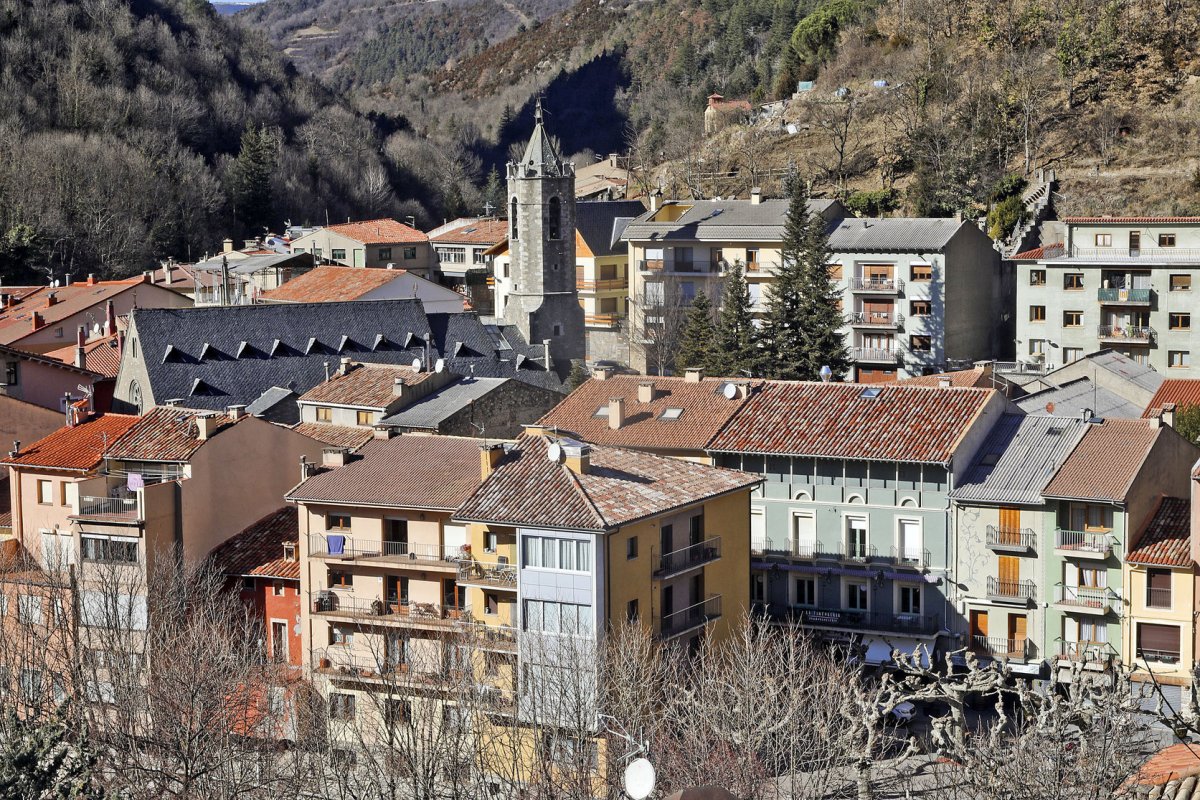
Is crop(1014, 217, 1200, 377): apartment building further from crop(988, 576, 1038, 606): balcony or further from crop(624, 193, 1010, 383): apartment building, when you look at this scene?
crop(988, 576, 1038, 606): balcony

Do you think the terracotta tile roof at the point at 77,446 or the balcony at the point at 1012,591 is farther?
the terracotta tile roof at the point at 77,446

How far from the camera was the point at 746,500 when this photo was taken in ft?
118

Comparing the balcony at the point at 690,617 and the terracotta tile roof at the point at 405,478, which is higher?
the terracotta tile roof at the point at 405,478

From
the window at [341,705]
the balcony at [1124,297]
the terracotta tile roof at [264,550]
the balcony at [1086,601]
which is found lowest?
the window at [341,705]

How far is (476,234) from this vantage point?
98.2 metres

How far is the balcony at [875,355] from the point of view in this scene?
62.9 metres

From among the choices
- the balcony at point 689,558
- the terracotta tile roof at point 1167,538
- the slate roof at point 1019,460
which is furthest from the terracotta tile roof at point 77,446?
the terracotta tile roof at point 1167,538

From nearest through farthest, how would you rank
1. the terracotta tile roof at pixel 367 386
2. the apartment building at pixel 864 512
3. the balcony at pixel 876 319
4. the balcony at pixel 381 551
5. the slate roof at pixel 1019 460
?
1. the balcony at pixel 381 551
2. the slate roof at pixel 1019 460
3. the apartment building at pixel 864 512
4. the terracotta tile roof at pixel 367 386
5. the balcony at pixel 876 319

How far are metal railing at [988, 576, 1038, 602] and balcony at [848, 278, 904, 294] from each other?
26517 mm

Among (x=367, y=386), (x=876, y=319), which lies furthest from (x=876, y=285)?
(x=367, y=386)

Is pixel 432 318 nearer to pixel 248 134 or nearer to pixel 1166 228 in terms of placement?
pixel 1166 228

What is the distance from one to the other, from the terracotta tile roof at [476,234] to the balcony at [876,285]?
33.5 meters

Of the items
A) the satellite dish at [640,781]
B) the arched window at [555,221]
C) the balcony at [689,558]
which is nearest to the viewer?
the satellite dish at [640,781]

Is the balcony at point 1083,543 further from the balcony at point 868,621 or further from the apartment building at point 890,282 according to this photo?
the apartment building at point 890,282
